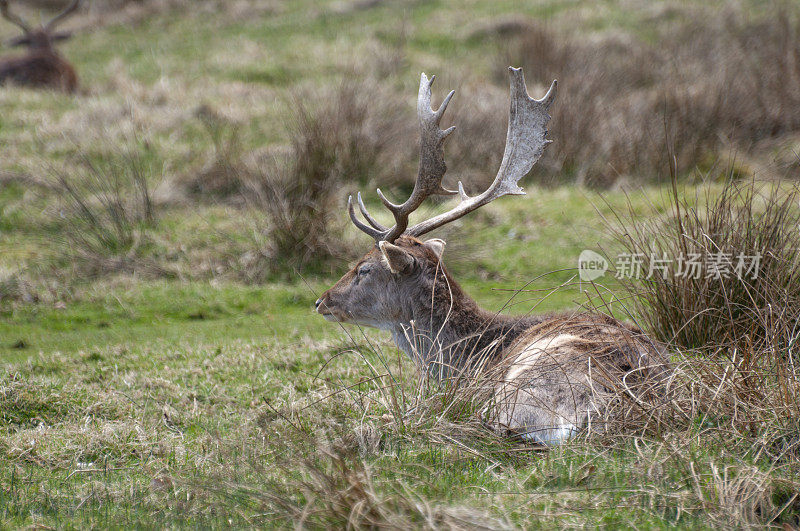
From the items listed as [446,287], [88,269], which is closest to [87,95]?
[88,269]

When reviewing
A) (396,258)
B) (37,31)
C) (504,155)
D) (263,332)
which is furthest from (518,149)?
(37,31)

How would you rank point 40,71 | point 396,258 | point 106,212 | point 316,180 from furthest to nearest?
point 40,71 < point 106,212 < point 316,180 < point 396,258

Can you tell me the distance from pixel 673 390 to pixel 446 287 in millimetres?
1926

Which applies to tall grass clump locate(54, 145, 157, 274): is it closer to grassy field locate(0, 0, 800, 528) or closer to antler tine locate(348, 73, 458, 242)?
grassy field locate(0, 0, 800, 528)

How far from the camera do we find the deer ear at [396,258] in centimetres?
582

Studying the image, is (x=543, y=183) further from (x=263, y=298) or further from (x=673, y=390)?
(x=673, y=390)

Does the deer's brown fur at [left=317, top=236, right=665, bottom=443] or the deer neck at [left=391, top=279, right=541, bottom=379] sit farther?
the deer neck at [left=391, top=279, right=541, bottom=379]

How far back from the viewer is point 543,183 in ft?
48.5

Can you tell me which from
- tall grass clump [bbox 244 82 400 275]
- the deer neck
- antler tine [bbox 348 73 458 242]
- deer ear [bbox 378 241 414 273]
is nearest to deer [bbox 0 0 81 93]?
tall grass clump [bbox 244 82 400 275]

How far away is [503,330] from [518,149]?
4.85 feet

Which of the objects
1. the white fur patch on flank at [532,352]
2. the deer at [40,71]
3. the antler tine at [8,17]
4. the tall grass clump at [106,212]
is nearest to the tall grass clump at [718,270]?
the white fur patch on flank at [532,352]

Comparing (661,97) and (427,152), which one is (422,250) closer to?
(427,152)

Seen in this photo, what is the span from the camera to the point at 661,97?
16609mm

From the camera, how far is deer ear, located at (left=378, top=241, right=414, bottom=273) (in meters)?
5.82
